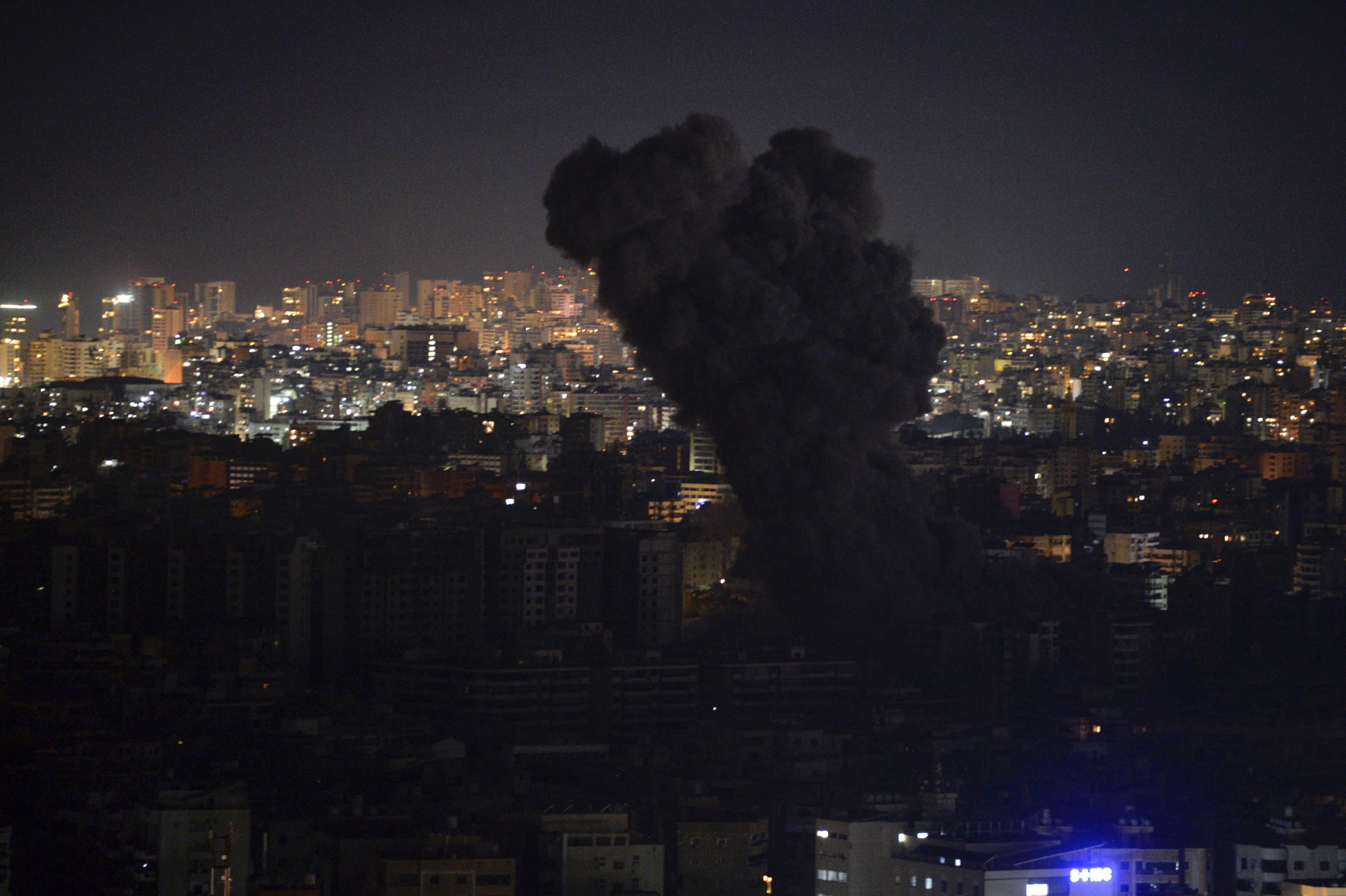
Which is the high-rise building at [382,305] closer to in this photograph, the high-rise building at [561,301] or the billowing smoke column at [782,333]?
the high-rise building at [561,301]

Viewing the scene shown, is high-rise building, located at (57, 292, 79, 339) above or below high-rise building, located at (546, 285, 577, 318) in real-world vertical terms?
below

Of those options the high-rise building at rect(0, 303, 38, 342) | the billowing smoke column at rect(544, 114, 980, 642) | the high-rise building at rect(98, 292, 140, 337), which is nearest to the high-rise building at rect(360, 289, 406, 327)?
the high-rise building at rect(98, 292, 140, 337)

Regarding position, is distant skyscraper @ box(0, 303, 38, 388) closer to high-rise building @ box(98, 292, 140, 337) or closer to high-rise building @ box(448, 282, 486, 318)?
high-rise building @ box(98, 292, 140, 337)

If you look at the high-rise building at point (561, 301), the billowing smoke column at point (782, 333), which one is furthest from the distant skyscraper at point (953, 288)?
the billowing smoke column at point (782, 333)

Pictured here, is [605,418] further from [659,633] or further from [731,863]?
[731,863]

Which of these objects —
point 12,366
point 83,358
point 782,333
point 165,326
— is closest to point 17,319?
point 12,366

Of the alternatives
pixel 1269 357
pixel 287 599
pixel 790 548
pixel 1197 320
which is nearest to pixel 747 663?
pixel 790 548

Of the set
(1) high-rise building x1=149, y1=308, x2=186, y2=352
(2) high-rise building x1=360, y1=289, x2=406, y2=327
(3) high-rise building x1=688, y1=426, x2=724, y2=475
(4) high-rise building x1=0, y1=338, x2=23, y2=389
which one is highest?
(2) high-rise building x1=360, y1=289, x2=406, y2=327
